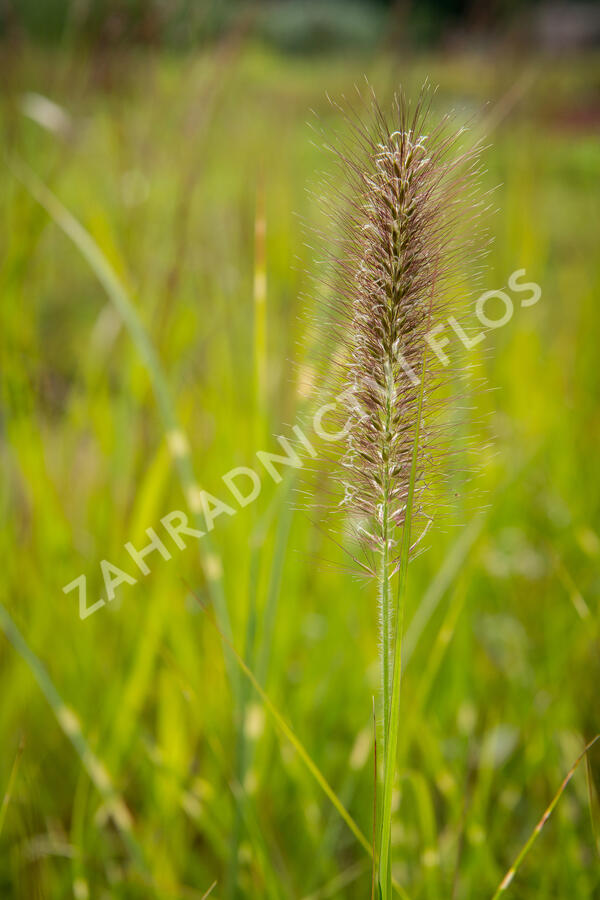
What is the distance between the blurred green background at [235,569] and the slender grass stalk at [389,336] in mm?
44

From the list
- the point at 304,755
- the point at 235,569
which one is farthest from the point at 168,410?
the point at 235,569

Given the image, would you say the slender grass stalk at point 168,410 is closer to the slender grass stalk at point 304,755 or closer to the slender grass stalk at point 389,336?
the slender grass stalk at point 304,755

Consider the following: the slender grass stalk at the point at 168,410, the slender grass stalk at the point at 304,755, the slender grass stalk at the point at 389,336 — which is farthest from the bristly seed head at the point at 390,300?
the slender grass stalk at the point at 168,410

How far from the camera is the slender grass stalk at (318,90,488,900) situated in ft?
1.01

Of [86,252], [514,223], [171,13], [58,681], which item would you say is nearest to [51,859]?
[58,681]

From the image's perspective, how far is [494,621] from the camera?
1039 mm

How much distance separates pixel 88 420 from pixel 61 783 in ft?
1.80

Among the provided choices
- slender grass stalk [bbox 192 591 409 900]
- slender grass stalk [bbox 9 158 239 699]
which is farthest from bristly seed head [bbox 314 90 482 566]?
slender grass stalk [bbox 9 158 239 699]

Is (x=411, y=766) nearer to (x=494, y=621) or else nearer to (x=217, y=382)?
(x=494, y=621)

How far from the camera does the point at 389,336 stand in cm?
31

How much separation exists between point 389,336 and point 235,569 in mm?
684

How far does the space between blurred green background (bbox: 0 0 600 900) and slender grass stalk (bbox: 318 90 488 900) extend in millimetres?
44

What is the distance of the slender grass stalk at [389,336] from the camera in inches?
12.2

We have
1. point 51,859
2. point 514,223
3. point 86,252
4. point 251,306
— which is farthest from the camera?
point 514,223
